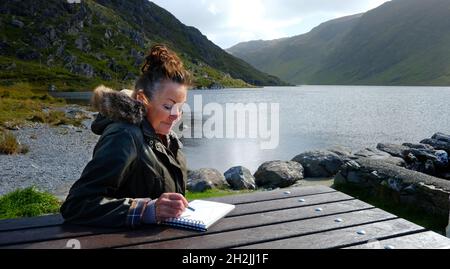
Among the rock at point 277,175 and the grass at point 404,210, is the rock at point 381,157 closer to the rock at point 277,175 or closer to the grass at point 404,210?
the rock at point 277,175

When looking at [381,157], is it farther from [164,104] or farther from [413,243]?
[164,104]

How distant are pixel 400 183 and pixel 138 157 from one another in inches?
322

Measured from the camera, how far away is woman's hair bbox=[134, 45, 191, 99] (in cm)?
362

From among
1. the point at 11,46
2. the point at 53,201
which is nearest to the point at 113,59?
the point at 11,46

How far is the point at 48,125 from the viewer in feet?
114

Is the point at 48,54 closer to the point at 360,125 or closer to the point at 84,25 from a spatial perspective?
the point at 84,25

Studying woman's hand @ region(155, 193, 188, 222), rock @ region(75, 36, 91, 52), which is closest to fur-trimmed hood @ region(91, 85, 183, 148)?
woman's hand @ region(155, 193, 188, 222)

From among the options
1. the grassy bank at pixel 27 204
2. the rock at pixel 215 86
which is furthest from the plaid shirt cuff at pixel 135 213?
the rock at pixel 215 86

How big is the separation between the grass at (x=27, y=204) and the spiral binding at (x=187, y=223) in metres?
6.79

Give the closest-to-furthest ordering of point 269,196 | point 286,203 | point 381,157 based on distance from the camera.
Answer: point 286,203
point 269,196
point 381,157

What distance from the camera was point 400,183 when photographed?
9820 mm

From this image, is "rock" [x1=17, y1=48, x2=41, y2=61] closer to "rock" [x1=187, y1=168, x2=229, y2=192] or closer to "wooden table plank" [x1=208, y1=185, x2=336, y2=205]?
"rock" [x1=187, y1=168, x2=229, y2=192]

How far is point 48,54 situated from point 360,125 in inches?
4885

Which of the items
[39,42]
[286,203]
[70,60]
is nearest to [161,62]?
[286,203]
